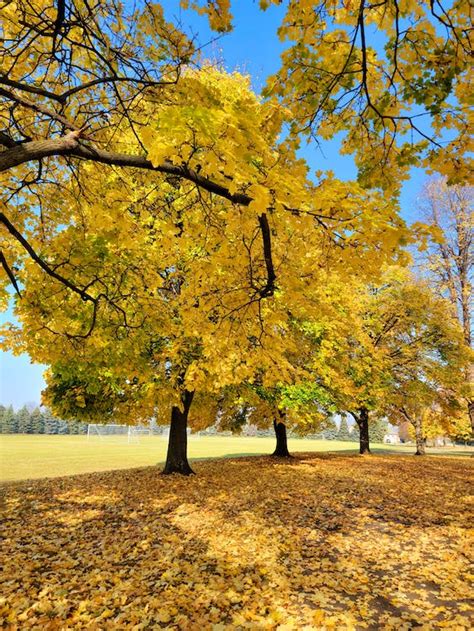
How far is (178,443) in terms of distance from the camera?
41.0 feet

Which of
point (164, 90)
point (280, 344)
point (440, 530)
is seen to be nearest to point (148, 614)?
point (280, 344)

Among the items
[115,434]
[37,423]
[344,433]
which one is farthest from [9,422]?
[344,433]

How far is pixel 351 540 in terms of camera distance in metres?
6.16

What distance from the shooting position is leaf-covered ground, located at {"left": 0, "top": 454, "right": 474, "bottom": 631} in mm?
3920

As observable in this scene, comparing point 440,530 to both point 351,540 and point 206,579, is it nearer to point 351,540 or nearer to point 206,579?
point 351,540

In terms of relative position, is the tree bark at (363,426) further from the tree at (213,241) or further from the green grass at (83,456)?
the tree at (213,241)

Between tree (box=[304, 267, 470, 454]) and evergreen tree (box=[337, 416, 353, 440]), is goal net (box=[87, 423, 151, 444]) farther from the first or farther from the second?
evergreen tree (box=[337, 416, 353, 440])

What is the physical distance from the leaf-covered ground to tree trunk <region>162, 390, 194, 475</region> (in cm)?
221

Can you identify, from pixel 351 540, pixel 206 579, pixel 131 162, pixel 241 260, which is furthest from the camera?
pixel 351 540

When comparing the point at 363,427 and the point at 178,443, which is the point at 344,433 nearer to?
the point at 363,427

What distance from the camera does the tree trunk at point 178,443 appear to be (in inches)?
485

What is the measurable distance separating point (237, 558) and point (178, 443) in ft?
24.2

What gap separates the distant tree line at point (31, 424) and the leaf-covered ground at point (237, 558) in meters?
76.0

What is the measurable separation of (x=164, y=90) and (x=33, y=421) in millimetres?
90618
